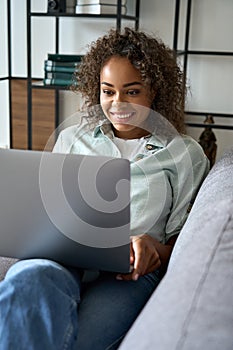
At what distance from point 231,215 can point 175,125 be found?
63cm

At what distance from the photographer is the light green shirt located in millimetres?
1204

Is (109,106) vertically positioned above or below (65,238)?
above

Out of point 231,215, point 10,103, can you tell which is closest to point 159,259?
point 231,215

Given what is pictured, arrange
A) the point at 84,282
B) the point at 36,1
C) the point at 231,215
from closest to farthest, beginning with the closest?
the point at 231,215 → the point at 84,282 → the point at 36,1

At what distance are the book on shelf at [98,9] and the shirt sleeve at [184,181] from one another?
1282 mm

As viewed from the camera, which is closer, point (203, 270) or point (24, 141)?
point (203, 270)

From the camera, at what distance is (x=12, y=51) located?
2.87 metres

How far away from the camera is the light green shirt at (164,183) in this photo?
120 cm

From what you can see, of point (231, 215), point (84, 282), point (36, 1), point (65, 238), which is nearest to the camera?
point (231, 215)

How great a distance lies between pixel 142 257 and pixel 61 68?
1.62 m

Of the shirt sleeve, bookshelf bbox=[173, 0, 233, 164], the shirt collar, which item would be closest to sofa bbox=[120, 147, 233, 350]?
the shirt sleeve

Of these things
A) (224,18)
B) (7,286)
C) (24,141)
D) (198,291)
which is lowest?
(24,141)

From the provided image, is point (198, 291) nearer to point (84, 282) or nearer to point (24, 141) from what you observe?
point (84, 282)

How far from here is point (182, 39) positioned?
8.72 feet
